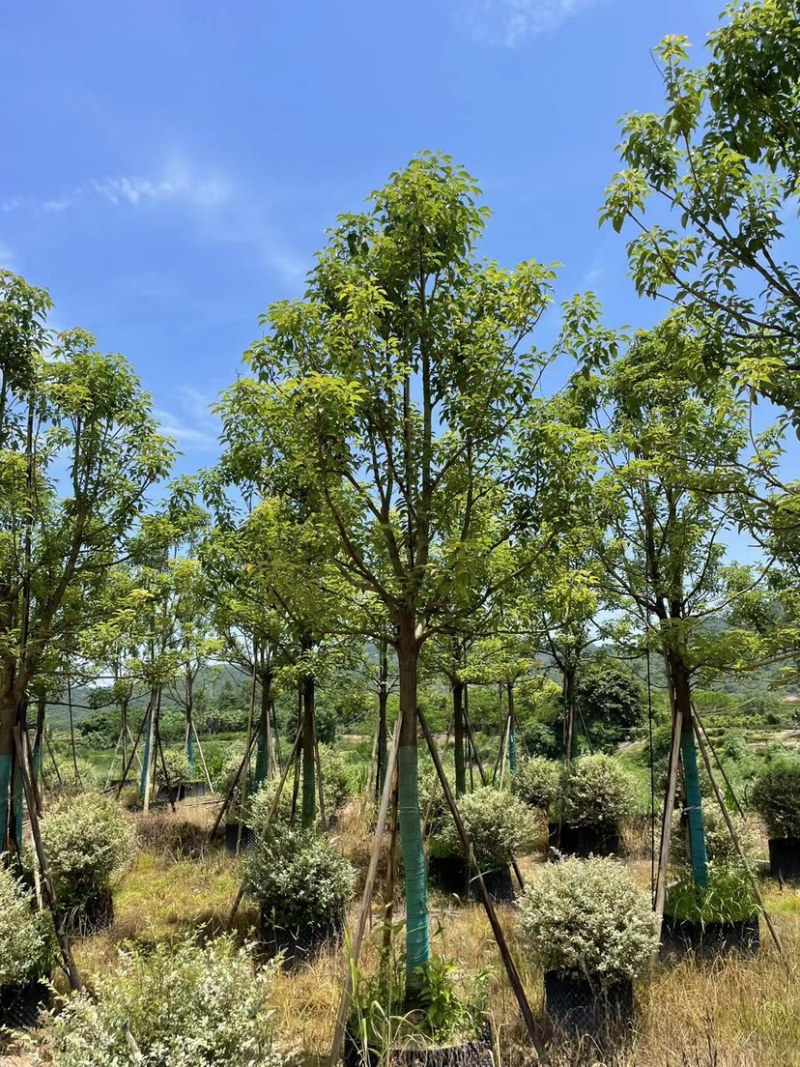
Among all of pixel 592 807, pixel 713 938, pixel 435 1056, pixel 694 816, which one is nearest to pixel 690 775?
pixel 694 816

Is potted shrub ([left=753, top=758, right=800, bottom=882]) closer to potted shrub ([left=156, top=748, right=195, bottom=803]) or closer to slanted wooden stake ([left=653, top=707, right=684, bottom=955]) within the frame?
slanted wooden stake ([left=653, top=707, right=684, bottom=955])

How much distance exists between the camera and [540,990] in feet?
16.3

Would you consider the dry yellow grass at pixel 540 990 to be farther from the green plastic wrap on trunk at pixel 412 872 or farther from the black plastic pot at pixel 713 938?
the green plastic wrap on trunk at pixel 412 872

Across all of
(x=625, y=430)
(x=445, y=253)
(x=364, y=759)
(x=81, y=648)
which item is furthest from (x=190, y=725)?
(x=445, y=253)

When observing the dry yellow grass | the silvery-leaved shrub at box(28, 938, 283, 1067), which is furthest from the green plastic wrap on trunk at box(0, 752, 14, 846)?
the silvery-leaved shrub at box(28, 938, 283, 1067)

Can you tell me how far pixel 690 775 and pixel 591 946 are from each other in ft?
9.01

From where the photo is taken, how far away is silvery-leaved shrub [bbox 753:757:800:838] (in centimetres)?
845

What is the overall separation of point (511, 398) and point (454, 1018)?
11.9 ft

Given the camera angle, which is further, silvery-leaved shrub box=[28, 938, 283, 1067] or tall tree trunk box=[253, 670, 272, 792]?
tall tree trunk box=[253, 670, 272, 792]

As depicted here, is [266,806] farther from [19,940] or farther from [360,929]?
[360,929]

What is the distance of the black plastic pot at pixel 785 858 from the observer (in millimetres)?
8359

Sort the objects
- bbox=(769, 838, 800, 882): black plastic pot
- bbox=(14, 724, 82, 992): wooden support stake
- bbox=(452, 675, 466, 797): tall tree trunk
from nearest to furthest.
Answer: bbox=(14, 724, 82, 992): wooden support stake
bbox=(769, 838, 800, 882): black plastic pot
bbox=(452, 675, 466, 797): tall tree trunk

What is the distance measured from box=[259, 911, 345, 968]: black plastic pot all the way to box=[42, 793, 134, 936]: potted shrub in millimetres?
1924

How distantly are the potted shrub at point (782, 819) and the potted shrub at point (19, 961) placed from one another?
7897 millimetres
